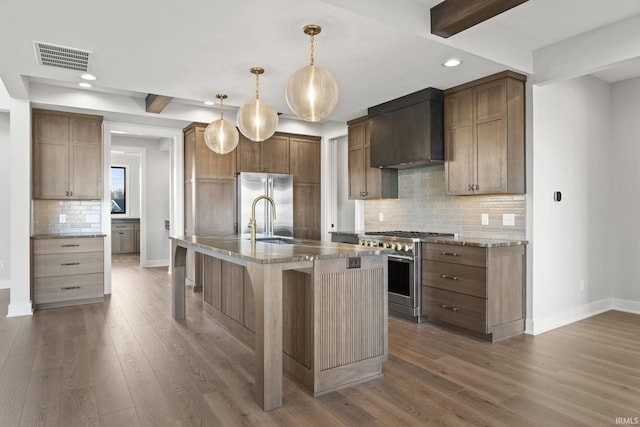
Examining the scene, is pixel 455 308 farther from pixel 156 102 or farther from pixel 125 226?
pixel 125 226

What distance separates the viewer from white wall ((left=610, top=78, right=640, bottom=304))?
14.7 feet

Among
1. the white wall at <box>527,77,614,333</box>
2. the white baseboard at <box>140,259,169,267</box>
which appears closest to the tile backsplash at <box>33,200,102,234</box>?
the white baseboard at <box>140,259,169,267</box>

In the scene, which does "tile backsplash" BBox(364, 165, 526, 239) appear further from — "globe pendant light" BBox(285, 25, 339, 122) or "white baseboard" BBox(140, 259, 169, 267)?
"white baseboard" BBox(140, 259, 169, 267)

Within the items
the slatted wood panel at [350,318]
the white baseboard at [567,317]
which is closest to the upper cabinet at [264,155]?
the slatted wood panel at [350,318]

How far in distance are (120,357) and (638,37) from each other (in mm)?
4707

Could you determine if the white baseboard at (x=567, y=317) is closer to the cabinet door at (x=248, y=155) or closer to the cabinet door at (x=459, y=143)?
the cabinet door at (x=459, y=143)

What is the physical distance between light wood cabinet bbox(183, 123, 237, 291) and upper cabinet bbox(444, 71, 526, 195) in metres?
3.16

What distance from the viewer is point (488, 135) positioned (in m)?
3.80

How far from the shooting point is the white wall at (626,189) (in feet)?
14.7

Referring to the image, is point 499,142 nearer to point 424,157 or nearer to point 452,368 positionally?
point 424,157

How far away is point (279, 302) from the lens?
2326mm

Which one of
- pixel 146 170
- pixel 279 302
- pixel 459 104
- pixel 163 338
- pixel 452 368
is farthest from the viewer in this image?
pixel 146 170

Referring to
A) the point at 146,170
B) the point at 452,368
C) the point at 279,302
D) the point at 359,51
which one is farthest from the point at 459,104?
the point at 146,170

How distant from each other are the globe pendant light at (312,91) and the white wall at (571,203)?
2.24 m
